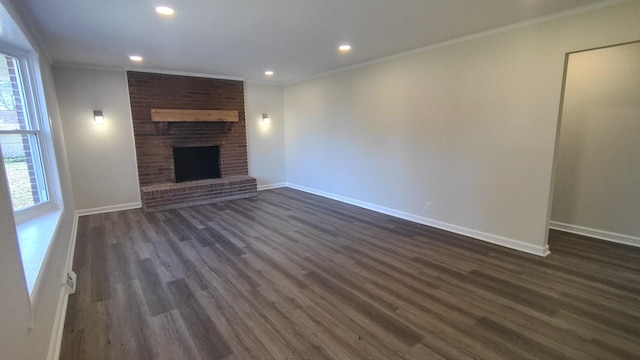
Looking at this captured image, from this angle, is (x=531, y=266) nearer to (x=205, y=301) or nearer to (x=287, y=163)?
(x=205, y=301)

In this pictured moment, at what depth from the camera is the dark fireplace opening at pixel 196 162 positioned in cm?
595

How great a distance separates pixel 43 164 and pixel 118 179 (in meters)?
2.31

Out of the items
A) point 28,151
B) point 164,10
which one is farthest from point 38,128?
point 164,10

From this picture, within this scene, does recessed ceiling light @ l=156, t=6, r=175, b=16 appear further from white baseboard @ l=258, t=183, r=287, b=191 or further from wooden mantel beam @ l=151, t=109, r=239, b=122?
white baseboard @ l=258, t=183, r=287, b=191

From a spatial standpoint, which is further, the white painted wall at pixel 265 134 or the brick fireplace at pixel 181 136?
the white painted wall at pixel 265 134

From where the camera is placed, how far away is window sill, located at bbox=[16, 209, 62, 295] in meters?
1.77

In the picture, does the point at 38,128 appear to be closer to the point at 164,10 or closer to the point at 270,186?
the point at 164,10

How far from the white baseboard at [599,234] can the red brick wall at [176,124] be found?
5.93 m

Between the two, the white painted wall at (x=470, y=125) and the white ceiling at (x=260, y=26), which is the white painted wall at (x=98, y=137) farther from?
the white painted wall at (x=470, y=125)

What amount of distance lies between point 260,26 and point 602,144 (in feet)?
14.4

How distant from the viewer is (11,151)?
103 inches

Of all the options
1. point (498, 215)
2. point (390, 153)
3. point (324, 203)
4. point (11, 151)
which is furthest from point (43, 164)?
point (498, 215)

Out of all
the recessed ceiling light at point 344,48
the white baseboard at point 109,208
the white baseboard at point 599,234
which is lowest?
the white baseboard at point 599,234

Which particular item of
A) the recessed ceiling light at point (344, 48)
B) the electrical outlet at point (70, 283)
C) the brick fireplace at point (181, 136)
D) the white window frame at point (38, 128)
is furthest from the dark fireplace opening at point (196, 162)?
the recessed ceiling light at point (344, 48)
